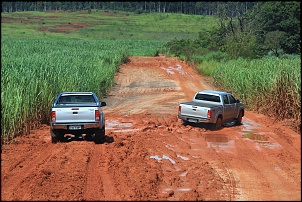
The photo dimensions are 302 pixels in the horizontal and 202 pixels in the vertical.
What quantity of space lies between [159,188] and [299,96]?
10.0 m

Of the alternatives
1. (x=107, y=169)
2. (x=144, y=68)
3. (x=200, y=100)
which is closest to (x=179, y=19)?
(x=144, y=68)

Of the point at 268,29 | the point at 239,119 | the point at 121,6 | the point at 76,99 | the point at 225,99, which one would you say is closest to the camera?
the point at 76,99

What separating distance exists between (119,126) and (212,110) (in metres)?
3.96

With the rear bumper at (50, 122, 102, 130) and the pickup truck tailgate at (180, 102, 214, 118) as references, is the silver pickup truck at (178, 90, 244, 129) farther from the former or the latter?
the rear bumper at (50, 122, 102, 130)

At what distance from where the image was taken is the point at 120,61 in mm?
51625

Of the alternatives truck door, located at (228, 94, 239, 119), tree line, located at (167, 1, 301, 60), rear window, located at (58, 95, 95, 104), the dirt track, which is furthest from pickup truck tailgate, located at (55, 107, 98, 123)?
tree line, located at (167, 1, 301, 60)

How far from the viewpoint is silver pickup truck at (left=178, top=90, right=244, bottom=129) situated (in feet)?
64.8

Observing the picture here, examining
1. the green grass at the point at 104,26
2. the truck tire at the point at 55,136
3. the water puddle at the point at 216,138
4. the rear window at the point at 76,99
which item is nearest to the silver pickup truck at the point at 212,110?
the water puddle at the point at 216,138

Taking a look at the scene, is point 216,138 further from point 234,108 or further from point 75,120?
point 75,120

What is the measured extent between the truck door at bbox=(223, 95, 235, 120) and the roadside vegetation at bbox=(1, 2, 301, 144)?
80.0 inches

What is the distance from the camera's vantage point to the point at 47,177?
35.3 feet

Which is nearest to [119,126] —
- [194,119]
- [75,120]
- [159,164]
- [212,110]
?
[194,119]

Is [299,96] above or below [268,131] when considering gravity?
above

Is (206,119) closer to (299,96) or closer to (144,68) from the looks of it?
(299,96)
